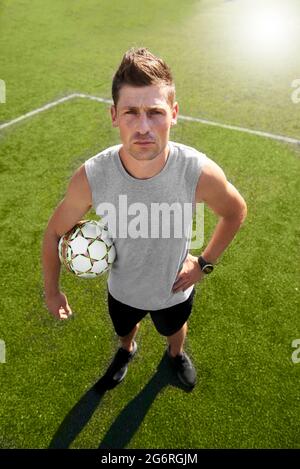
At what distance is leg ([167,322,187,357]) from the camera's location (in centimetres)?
318

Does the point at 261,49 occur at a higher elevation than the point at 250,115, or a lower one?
higher

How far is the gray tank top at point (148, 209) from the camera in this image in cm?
206

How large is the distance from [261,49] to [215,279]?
7.97 m

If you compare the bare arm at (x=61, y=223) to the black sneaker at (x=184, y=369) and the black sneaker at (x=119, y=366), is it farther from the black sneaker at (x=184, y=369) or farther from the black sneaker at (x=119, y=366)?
the black sneaker at (x=184, y=369)

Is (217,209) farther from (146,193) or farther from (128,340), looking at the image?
(128,340)

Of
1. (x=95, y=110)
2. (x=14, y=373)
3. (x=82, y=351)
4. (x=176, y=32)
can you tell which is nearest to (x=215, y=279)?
(x=82, y=351)

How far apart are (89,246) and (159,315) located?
704 millimetres

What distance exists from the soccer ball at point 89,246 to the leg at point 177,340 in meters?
0.93

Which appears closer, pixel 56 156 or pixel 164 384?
pixel 164 384

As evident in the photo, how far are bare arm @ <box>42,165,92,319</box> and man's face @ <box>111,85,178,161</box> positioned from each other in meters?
0.35

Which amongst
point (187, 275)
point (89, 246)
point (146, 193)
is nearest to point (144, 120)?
point (146, 193)

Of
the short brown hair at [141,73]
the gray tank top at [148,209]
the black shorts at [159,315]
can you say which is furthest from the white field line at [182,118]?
the short brown hair at [141,73]

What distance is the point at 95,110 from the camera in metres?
7.52
